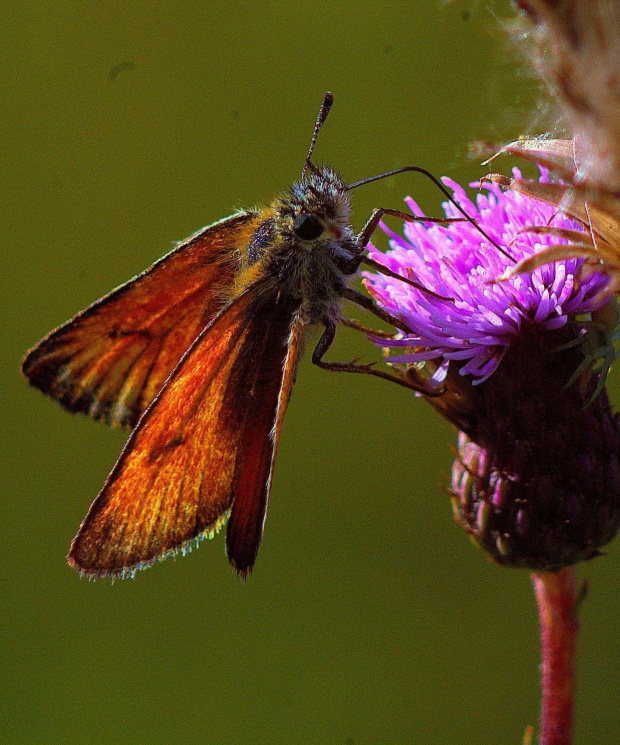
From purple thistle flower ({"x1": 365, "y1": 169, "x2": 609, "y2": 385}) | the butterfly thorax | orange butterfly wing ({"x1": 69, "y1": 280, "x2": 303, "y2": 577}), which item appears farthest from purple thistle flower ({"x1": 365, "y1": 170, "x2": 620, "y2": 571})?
Result: orange butterfly wing ({"x1": 69, "y1": 280, "x2": 303, "y2": 577})

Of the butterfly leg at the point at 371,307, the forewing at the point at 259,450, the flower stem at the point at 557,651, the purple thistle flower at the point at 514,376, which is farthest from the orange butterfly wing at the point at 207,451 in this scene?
the flower stem at the point at 557,651

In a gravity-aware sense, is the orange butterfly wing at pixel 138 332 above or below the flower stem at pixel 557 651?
above

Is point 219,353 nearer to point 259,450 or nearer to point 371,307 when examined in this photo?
point 259,450

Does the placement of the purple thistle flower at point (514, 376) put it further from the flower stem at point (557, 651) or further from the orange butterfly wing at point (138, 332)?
the orange butterfly wing at point (138, 332)

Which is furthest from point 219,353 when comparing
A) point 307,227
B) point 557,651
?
point 557,651

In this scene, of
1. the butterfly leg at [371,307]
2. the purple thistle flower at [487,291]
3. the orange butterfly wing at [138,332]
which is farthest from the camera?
the orange butterfly wing at [138,332]

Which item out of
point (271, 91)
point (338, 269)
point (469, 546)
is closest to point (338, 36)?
point (271, 91)
